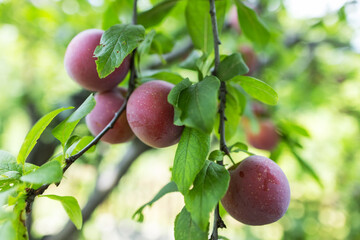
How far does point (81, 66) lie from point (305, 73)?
193 cm

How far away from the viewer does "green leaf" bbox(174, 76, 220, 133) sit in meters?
0.38

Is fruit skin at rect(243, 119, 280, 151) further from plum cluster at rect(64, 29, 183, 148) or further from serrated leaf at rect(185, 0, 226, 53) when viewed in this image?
plum cluster at rect(64, 29, 183, 148)

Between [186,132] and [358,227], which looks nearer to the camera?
[186,132]

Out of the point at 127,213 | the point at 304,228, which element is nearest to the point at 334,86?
the point at 304,228

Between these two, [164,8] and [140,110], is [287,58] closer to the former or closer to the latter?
[164,8]

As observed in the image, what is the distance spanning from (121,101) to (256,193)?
0.33 meters

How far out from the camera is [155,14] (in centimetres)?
73

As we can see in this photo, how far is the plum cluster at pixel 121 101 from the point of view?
0.52 metres

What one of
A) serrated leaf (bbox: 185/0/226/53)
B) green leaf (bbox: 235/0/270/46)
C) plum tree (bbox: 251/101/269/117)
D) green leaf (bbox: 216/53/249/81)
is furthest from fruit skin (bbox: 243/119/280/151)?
green leaf (bbox: 216/53/249/81)

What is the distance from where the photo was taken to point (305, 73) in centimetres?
213

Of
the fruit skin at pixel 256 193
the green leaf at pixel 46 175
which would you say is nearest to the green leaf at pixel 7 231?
the green leaf at pixel 46 175

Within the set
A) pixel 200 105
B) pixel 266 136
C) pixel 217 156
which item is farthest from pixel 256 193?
pixel 266 136

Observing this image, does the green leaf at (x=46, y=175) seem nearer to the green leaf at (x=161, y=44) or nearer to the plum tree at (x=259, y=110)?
the green leaf at (x=161, y=44)

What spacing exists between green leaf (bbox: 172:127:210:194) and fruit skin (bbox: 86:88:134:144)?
0.66 ft
